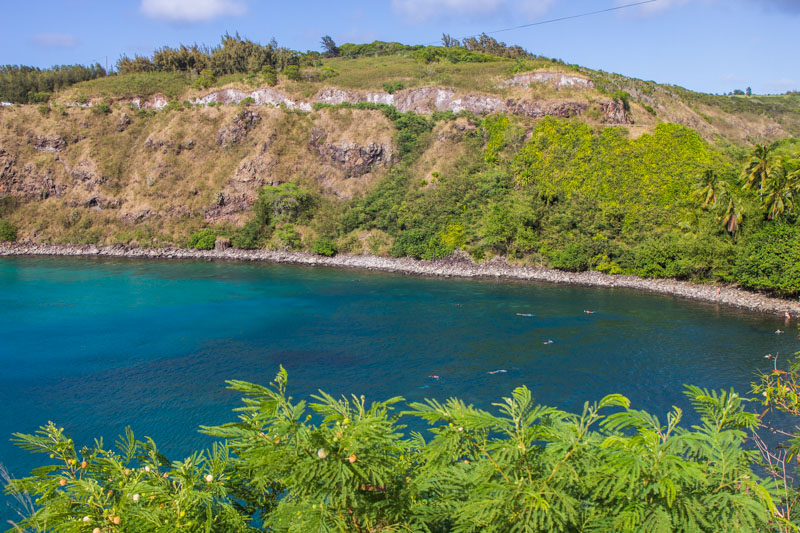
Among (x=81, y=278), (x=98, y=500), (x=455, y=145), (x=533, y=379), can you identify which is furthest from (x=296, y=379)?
(x=455, y=145)

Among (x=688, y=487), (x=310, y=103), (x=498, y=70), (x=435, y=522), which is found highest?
(x=498, y=70)

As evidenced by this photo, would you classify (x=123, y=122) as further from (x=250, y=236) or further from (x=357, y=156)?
(x=357, y=156)

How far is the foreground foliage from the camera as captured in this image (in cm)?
339

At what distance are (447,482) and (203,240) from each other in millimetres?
55837

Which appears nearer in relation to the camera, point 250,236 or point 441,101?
point 250,236

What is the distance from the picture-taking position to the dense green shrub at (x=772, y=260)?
31.4 metres

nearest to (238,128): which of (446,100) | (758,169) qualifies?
(446,100)

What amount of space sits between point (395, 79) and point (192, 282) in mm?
39556

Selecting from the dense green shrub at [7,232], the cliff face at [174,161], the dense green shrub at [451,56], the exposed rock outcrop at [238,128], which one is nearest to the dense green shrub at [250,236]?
the cliff face at [174,161]

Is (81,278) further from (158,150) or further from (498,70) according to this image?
(498,70)

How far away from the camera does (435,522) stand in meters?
4.09

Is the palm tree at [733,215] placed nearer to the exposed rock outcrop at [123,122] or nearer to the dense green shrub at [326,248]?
the dense green shrub at [326,248]

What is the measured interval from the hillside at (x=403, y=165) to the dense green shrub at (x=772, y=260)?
0.95m

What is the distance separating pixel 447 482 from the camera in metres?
4.32
